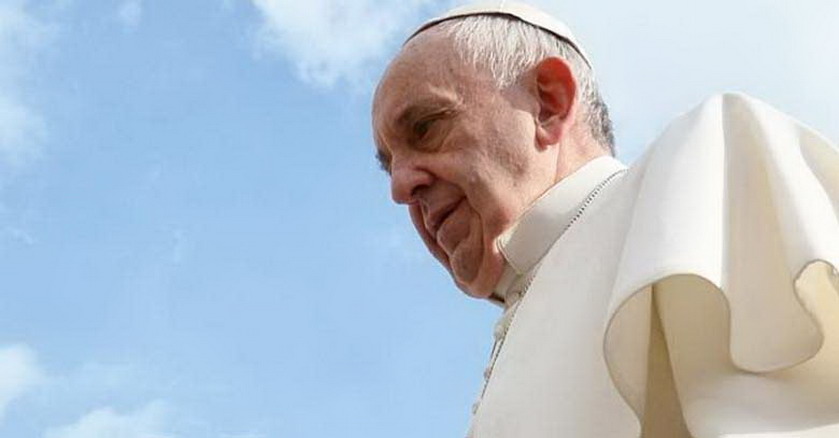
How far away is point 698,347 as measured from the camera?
258 centimetres

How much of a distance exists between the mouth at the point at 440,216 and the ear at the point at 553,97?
274 millimetres

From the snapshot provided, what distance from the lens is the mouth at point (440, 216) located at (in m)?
3.74

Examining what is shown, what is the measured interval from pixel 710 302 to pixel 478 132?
128 cm

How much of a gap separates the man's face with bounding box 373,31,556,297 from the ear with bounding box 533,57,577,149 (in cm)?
3

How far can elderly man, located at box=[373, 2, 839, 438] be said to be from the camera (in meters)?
2.46

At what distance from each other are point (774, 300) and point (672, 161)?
1.07 feet

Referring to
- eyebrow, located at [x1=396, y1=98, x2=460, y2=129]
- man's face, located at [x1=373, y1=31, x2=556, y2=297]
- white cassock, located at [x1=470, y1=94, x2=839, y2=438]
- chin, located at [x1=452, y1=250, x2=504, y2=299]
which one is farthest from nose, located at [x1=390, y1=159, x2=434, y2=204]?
white cassock, located at [x1=470, y1=94, x2=839, y2=438]

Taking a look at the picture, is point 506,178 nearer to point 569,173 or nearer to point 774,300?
point 569,173

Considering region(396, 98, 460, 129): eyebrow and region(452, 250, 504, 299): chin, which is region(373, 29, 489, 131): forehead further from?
region(452, 250, 504, 299): chin

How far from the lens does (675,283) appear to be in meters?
2.59

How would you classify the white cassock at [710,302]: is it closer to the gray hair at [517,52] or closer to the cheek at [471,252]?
the cheek at [471,252]

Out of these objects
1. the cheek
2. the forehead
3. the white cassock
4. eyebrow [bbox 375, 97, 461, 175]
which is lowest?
the white cassock

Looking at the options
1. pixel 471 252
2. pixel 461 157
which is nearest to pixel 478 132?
pixel 461 157

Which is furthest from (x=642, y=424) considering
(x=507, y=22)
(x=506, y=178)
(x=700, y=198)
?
(x=507, y=22)
